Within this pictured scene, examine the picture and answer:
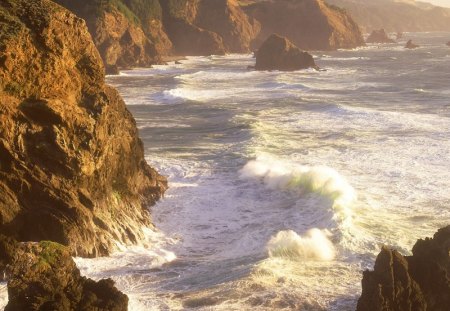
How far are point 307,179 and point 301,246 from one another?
7341mm

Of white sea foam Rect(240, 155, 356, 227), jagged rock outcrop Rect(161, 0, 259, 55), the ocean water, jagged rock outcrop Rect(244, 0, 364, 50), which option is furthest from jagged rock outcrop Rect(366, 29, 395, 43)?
white sea foam Rect(240, 155, 356, 227)

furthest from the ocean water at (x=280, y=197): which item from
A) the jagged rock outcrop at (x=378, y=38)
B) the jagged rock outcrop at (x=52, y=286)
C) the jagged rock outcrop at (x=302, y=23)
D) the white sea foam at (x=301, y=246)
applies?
the jagged rock outcrop at (x=378, y=38)

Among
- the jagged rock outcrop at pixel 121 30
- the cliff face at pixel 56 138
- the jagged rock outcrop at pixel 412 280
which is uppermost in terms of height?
the jagged rock outcrop at pixel 121 30

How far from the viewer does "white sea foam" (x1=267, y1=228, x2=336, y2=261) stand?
18734 mm

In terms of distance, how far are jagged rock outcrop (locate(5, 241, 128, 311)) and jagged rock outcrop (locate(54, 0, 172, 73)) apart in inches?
2546

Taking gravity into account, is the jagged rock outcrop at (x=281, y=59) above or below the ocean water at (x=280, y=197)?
above

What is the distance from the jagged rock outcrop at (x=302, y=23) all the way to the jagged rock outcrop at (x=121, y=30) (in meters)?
34.9

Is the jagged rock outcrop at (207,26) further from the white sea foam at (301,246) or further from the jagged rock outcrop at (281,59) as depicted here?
the white sea foam at (301,246)

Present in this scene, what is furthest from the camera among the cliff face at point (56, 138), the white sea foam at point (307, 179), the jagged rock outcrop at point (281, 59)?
the jagged rock outcrop at point (281, 59)

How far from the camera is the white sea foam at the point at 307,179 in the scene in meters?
23.4

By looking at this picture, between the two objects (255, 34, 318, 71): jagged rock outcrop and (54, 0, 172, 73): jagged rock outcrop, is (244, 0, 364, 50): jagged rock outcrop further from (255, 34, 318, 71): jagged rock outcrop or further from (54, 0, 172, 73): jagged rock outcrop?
(255, 34, 318, 71): jagged rock outcrop

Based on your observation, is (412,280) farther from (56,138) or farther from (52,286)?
(56,138)

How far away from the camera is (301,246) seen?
19.2 meters

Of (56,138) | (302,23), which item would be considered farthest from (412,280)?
(302,23)
